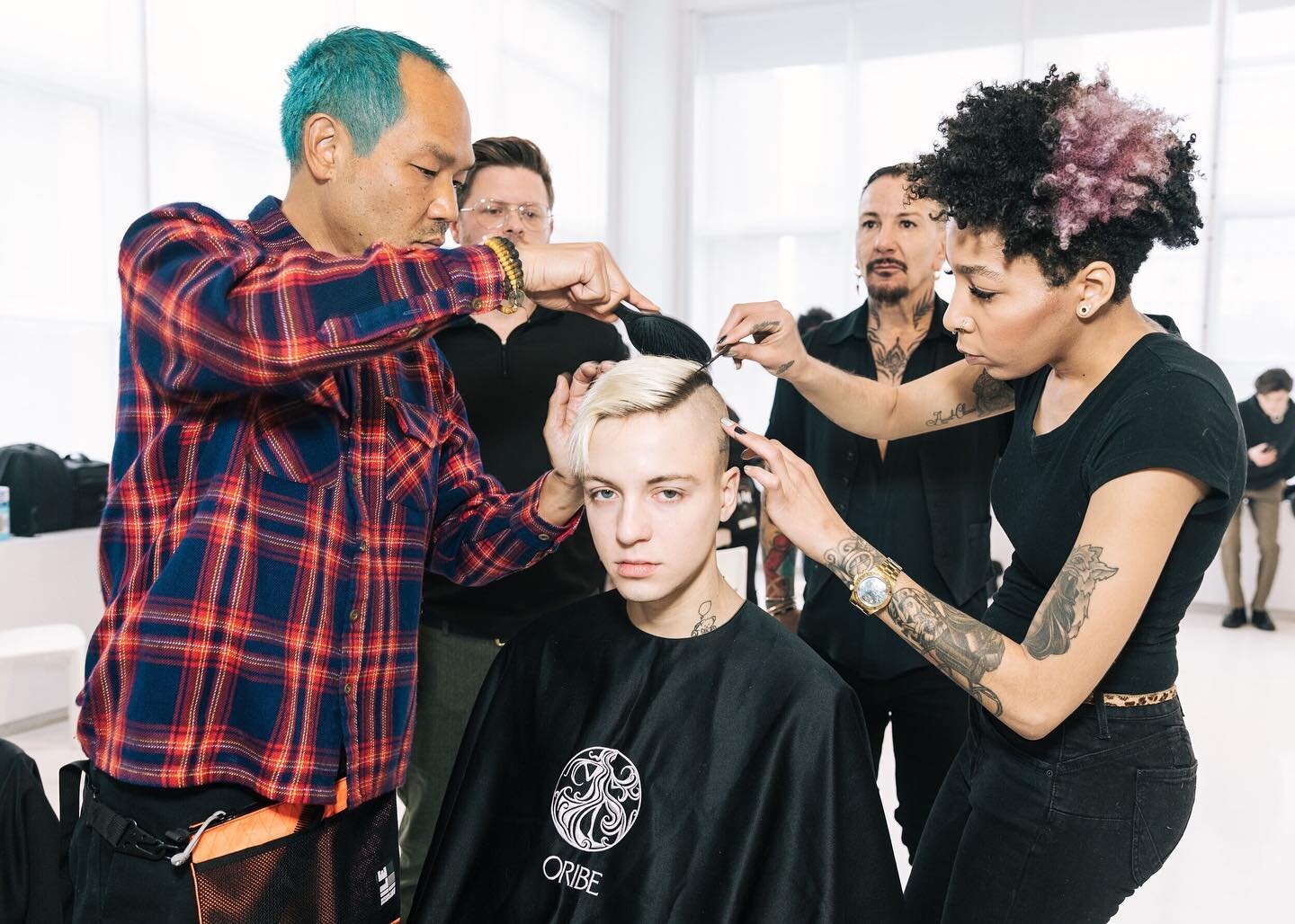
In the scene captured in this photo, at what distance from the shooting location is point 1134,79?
7.26 meters

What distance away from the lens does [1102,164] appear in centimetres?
135

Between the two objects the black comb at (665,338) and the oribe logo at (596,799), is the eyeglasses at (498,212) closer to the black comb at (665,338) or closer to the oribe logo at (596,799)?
the black comb at (665,338)

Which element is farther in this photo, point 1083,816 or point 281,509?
point 1083,816

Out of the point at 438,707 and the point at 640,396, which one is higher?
the point at 640,396

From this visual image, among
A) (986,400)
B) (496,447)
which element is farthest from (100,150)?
(986,400)

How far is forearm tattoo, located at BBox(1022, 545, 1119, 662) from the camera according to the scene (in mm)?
1285

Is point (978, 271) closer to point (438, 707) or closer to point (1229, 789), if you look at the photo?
point (438, 707)

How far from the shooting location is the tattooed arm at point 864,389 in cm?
190

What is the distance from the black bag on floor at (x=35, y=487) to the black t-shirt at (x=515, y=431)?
267 cm

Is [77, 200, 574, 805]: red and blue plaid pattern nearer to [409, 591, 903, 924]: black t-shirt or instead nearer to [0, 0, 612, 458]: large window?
[409, 591, 903, 924]: black t-shirt

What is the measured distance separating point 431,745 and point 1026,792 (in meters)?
1.30

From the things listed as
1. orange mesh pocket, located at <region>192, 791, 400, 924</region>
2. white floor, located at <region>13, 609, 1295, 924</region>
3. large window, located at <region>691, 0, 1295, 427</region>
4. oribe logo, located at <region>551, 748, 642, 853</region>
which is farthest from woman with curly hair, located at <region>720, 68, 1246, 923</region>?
large window, located at <region>691, 0, 1295, 427</region>

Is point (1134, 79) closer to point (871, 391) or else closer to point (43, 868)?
point (871, 391)

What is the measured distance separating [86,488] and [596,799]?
367 centimetres
